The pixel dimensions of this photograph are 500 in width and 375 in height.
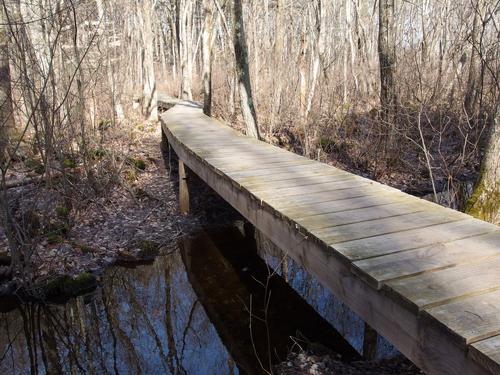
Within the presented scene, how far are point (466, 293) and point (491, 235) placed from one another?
829 millimetres

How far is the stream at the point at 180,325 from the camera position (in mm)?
3619

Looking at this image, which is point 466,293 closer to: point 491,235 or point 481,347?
point 481,347

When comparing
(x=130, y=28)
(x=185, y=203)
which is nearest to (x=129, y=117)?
(x=130, y=28)

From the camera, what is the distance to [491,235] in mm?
2465

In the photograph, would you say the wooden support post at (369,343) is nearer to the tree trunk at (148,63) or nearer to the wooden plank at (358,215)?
the wooden plank at (358,215)

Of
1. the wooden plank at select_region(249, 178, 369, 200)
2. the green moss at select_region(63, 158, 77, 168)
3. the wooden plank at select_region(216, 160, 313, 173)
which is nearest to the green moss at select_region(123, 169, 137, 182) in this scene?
the green moss at select_region(63, 158, 77, 168)

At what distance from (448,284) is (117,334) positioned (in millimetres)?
3159

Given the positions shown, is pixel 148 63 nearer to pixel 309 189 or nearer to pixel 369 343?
pixel 309 189

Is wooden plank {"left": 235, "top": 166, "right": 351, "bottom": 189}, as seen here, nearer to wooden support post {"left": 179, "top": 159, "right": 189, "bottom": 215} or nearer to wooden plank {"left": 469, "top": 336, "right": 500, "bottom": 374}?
wooden plank {"left": 469, "top": 336, "right": 500, "bottom": 374}

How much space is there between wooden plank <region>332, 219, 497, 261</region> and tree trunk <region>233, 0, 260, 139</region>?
16.7 ft

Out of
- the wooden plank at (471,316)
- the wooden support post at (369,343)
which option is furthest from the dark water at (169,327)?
the wooden plank at (471,316)

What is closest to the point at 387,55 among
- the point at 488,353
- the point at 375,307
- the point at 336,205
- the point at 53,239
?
the point at 336,205

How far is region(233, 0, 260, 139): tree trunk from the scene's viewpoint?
7137 mm

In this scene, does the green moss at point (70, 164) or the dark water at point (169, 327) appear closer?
the dark water at point (169, 327)
